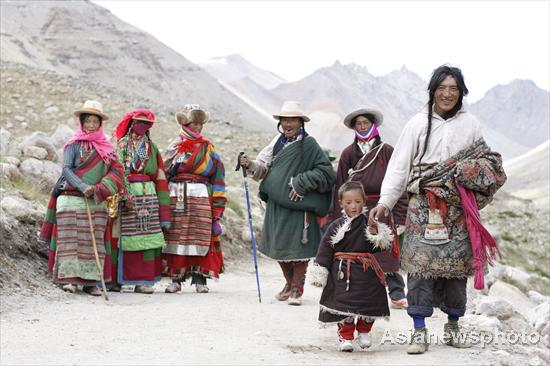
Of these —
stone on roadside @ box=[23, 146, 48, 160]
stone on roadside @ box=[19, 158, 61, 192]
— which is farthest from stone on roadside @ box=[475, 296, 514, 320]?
stone on roadside @ box=[23, 146, 48, 160]

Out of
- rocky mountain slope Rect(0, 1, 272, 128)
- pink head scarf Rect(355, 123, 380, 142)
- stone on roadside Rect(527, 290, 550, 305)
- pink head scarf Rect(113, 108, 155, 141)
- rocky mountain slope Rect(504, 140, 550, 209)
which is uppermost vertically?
rocky mountain slope Rect(0, 1, 272, 128)

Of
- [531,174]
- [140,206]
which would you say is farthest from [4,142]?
[531,174]

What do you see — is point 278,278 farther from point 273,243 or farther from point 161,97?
point 161,97

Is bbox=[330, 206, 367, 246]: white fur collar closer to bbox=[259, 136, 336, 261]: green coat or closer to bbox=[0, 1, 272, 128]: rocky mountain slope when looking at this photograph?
bbox=[259, 136, 336, 261]: green coat

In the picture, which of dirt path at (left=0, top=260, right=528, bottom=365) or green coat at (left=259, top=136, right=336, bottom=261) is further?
green coat at (left=259, top=136, right=336, bottom=261)

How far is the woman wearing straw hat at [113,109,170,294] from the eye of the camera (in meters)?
7.54

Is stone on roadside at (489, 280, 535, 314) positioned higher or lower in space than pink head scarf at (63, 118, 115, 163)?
lower

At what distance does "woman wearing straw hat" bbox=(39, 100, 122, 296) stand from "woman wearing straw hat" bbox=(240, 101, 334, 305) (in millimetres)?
1397

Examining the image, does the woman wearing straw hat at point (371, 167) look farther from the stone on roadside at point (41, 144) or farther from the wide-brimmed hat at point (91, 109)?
the stone on roadside at point (41, 144)

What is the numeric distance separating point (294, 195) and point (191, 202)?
1.20 m

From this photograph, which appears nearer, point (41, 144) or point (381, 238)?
point (381, 238)

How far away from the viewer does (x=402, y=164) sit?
Answer: 496cm

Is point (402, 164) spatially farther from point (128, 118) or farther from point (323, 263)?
point (128, 118)

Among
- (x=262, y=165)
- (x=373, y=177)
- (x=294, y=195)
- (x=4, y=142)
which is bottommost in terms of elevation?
(x=294, y=195)
